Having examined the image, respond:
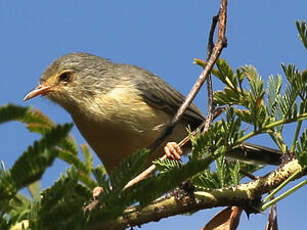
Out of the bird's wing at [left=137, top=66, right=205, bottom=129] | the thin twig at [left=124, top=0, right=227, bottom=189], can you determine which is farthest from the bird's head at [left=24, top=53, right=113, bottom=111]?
the thin twig at [left=124, top=0, right=227, bottom=189]

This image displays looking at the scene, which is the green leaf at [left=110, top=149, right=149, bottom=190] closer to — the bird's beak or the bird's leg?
the bird's leg

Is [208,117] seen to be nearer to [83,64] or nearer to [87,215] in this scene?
[87,215]

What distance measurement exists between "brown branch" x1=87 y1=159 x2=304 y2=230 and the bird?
2.52 metres

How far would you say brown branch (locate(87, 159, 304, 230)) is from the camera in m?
2.17

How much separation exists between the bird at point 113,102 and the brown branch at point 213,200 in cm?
252

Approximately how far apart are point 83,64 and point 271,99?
15.5 feet

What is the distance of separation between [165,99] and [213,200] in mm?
4363

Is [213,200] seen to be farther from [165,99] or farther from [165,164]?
[165,99]

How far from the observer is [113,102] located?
6352mm

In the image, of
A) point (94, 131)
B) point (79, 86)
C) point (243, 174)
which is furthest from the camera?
point (79, 86)

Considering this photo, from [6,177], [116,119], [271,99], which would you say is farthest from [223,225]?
[116,119]

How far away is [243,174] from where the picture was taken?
3.13 metres

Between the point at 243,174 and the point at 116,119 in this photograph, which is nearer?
the point at 243,174

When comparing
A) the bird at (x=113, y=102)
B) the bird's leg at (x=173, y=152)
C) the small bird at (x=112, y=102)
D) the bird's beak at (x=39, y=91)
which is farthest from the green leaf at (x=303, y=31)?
the bird's beak at (x=39, y=91)
